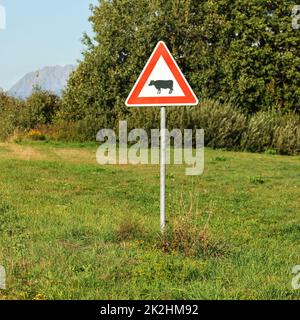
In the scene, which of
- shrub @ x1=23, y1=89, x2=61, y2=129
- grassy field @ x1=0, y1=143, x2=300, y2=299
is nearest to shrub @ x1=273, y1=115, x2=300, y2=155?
grassy field @ x1=0, y1=143, x2=300, y2=299

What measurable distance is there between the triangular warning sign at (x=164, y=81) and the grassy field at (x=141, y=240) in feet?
5.29

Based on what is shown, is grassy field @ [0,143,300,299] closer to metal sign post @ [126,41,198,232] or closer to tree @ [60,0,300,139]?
metal sign post @ [126,41,198,232]

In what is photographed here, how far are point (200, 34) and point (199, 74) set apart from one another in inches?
124

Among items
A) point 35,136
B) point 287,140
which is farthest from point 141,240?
point 35,136

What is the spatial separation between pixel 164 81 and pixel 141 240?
7.65ft

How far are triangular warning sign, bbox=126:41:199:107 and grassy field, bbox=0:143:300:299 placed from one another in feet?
5.29

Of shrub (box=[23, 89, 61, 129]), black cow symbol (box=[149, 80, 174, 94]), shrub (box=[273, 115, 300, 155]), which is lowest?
shrub (box=[273, 115, 300, 155])

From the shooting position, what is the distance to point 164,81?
796cm

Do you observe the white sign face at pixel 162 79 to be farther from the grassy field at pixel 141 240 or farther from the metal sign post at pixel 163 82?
the grassy field at pixel 141 240

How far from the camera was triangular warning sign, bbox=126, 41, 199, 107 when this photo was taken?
7.94m

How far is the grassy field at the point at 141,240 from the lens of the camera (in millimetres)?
6020

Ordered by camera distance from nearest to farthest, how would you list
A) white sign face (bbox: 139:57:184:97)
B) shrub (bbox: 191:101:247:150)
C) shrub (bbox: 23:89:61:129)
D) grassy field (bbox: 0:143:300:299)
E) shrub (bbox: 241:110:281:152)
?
grassy field (bbox: 0:143:300:299) < white sign face (bbox: 139:57:184:97) < shrub (bbox: 191:101:247:150) < shrub (bbox: 241:110:281:152) < shrub (bbox: 23:89:61:129)

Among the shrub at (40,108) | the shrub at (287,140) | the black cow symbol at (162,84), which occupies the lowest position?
the shrub at (287,140)

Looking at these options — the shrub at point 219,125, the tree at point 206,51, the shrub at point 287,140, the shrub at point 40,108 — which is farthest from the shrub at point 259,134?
the shrub at point 40,108
